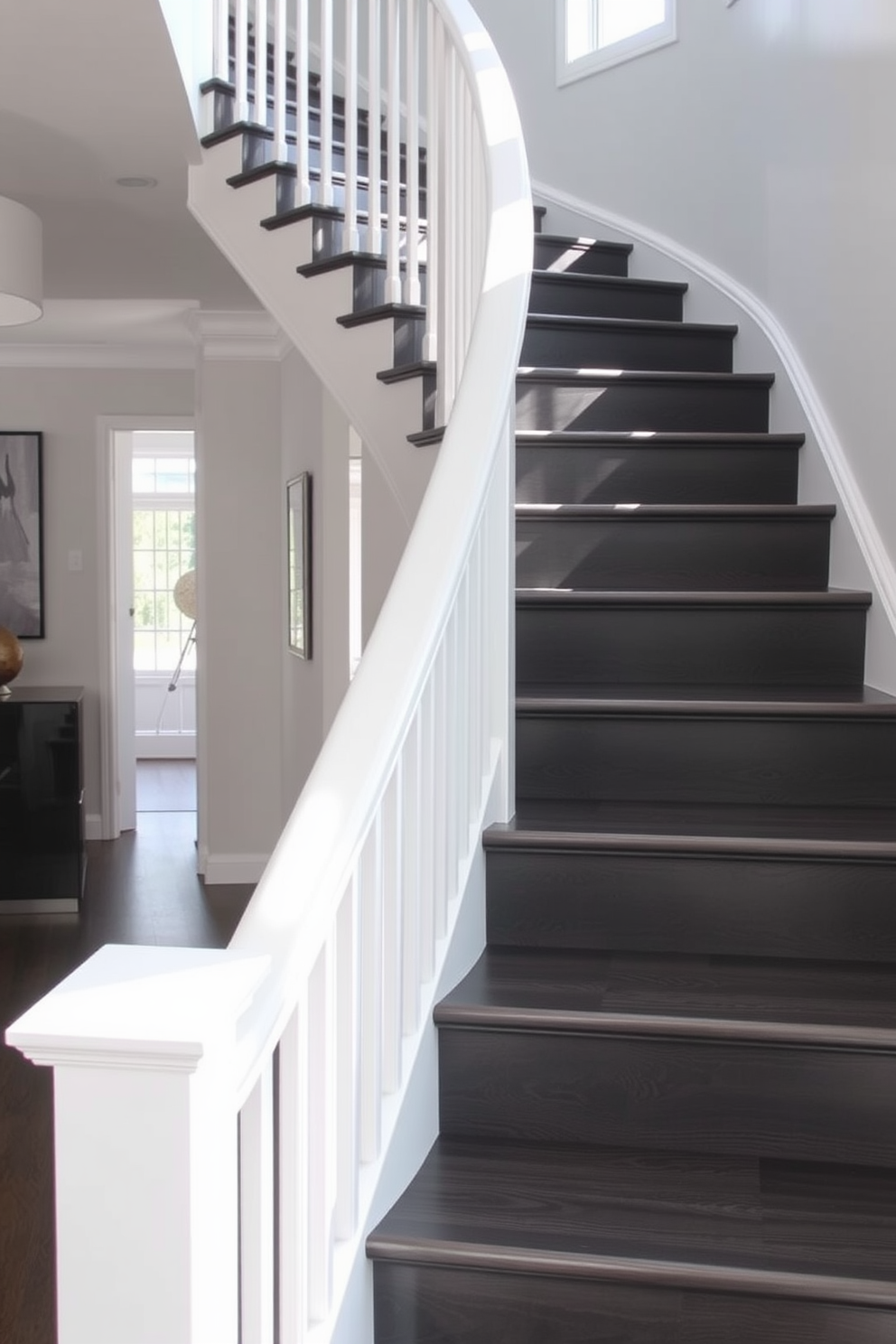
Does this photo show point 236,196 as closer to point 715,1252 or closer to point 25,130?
point 25,130

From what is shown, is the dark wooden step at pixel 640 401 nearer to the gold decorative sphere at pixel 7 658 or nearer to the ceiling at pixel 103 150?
the ceiling at pixel 103 150

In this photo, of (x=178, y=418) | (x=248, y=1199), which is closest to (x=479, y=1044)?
(x=248, y=1199)

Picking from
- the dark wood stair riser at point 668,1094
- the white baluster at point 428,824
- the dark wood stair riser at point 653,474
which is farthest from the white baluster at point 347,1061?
the dark wood stair riser at point 653,474

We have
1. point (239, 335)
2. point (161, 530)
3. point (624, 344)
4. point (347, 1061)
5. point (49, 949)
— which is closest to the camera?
point (347, 1061)

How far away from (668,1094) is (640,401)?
2.12 meters

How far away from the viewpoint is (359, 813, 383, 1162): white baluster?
1.57m

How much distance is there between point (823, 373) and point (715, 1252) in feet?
7.69

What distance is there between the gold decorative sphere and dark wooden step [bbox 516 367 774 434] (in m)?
3.35

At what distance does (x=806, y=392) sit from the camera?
3.42 meters

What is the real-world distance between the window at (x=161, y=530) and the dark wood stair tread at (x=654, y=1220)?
28.3 feet

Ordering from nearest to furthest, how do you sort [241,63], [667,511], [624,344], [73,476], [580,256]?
1. [667,511]
2. [241,63]
3. [624,344]
4. [580,256]
5. [73,476]

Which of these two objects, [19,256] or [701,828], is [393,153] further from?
[701,828]

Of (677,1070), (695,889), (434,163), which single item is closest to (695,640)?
(695,889)

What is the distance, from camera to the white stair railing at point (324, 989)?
3.11ft
